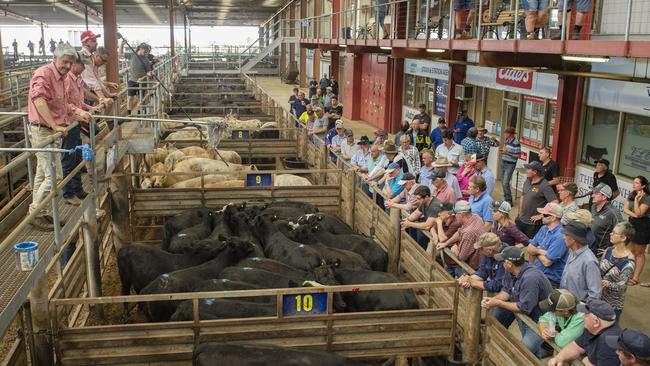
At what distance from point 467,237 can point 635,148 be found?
21.1 feet

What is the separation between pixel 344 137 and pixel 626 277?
26.0 ft

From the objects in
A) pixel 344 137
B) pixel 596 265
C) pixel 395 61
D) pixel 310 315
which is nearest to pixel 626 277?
pixel 596 265

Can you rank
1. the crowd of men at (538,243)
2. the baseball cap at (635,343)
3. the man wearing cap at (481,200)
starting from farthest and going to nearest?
the man wearing cap at (481,200) < the crowd of men at (538,243) < the baseball cap at (635,343)

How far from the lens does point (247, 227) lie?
10336 mm

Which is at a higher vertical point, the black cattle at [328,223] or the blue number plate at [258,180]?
the blue number plate at [258,180]

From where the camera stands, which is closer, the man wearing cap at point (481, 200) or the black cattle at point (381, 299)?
→ the black cattle at point (381, 299)

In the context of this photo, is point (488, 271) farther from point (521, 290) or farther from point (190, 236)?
point (190, 236)

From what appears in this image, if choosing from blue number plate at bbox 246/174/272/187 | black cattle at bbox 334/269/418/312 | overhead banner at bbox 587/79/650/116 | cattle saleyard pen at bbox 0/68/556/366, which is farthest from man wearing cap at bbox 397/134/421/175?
black cattle at bbox 334/269/418/312

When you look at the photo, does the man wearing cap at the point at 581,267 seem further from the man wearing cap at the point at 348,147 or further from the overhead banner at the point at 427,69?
the overhead banner at the point at 427,69

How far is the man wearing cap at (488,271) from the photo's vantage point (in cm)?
620

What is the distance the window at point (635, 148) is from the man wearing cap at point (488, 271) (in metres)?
6.81

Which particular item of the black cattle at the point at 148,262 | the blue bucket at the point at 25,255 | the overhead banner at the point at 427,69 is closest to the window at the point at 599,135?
the overhead banner at the point at 427,69

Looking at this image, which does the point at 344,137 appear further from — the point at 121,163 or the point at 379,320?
the point at 379,320

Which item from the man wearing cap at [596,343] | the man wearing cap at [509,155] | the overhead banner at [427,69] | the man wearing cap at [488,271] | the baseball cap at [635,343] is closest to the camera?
the baseball cap at [635,343]
